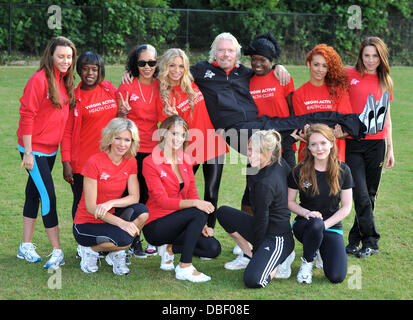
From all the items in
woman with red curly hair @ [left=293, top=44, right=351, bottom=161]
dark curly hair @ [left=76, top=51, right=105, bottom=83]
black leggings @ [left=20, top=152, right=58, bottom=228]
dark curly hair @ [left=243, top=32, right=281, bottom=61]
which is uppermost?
dark curly hair @ [left=243, top=32, right=281, bottom=61]

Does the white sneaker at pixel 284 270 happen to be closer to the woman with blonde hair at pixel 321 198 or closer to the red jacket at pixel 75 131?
the woman with blonde hair at pixel 321 198

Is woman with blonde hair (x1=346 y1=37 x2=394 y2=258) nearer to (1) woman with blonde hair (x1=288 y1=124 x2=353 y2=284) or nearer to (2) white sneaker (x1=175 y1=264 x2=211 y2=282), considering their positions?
(1) woman with blonde hair (x1=288 y1=124 x2=353 y2=284)

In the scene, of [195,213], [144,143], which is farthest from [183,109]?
[195,213]

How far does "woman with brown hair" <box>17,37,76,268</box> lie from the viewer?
→ 17.0 feet

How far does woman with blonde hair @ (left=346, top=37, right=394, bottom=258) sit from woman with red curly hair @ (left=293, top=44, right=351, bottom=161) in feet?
0.39

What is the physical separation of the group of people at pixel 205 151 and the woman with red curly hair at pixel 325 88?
0.01 meters

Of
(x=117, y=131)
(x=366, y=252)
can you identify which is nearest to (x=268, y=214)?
(x=366, y=252)

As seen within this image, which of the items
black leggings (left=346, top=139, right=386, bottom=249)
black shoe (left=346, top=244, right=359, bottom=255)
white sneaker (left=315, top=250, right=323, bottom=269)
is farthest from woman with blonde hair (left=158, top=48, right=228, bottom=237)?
black shoe (left=346, top=244, right=359, bottom=255)

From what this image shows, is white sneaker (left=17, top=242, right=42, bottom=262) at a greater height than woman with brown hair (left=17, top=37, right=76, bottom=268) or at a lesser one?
lesser

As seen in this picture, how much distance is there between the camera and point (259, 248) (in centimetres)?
516

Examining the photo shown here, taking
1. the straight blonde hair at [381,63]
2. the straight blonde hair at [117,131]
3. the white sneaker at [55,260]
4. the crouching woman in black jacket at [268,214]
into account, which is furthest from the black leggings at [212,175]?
the straight blonde hair at [381,63]

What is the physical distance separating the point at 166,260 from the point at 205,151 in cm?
106

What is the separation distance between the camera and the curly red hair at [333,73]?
553 centimetres

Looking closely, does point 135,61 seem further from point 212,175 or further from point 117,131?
point 212,175
